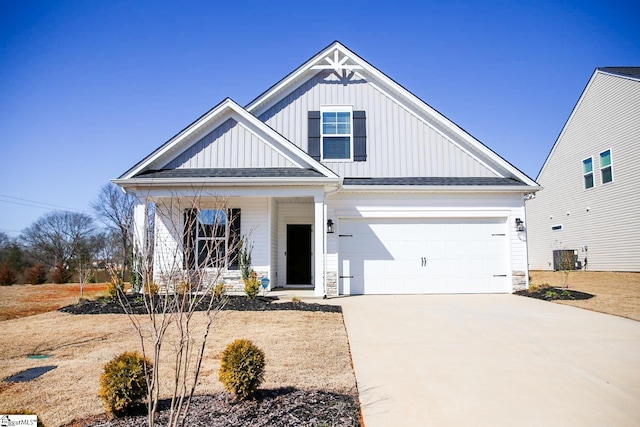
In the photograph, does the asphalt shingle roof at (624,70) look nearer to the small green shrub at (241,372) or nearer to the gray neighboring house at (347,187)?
the gray neighboring house at (347,187)

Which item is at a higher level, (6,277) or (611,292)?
(6,277)

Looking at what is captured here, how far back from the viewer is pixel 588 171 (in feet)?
63.8

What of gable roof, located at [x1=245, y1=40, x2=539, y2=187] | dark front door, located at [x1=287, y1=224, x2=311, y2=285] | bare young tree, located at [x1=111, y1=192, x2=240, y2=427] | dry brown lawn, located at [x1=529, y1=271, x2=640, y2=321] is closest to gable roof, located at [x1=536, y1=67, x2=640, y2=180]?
dry brown lawn, located at [x1=529, y1=271, x2=640, y2=321]

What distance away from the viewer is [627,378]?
4590mm

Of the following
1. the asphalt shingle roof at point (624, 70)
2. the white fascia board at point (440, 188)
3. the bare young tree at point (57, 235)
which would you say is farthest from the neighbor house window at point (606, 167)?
the bare young tree at point (57, 235)

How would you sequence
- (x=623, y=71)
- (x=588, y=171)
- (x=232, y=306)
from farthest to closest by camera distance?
(x=588, y=171), (x=623, y=71), (x=232, y=306)

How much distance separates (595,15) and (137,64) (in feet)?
45.3

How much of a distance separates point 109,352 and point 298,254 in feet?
27.4

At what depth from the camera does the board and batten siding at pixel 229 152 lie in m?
11.7

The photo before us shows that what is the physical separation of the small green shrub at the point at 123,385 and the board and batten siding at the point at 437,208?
9023 millimetres

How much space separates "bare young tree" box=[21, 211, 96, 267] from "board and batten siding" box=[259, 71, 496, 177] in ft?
102

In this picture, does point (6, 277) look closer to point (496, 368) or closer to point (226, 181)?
point (226, 181)

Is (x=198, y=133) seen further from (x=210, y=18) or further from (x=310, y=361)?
(x=310, y=361)

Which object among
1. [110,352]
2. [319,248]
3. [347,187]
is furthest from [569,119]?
[110,352]
